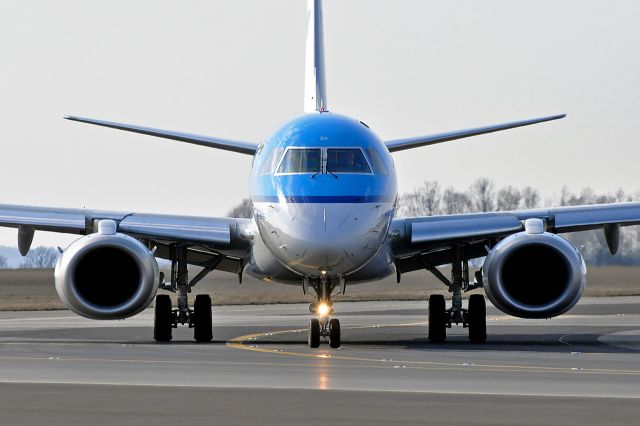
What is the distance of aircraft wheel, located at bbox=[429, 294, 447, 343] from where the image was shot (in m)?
27.9

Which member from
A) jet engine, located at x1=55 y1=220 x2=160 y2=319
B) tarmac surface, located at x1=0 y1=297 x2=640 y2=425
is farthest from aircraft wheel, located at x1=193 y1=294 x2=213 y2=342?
jet engine, located at x1=55 y1=220 x2=160 y2=319

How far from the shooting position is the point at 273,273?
2733cm

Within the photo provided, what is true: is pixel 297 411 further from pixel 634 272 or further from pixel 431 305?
pixel 634 272

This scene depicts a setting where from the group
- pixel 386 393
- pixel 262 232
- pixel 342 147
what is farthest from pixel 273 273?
pixel 386 393

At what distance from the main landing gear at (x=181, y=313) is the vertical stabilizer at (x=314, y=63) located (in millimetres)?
4946

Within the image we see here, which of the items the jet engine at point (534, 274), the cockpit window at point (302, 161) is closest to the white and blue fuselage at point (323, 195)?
the cockpit window at point (302, 161)

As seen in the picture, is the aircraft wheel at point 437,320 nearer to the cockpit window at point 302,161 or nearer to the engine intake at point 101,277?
the cockpit window at point 302,161

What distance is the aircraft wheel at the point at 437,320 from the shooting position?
2786 centimetres

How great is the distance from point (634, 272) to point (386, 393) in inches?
2316

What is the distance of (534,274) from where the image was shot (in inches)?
1038

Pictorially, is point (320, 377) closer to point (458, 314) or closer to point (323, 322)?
point (323, 322)

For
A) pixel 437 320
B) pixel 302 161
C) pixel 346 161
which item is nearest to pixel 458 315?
pixel 437 320

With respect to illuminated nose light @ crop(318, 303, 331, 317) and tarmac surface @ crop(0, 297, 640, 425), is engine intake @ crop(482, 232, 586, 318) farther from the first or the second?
illuminated nose light @ crop(318, 303, 331, 317)

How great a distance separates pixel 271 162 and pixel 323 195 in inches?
70.2
